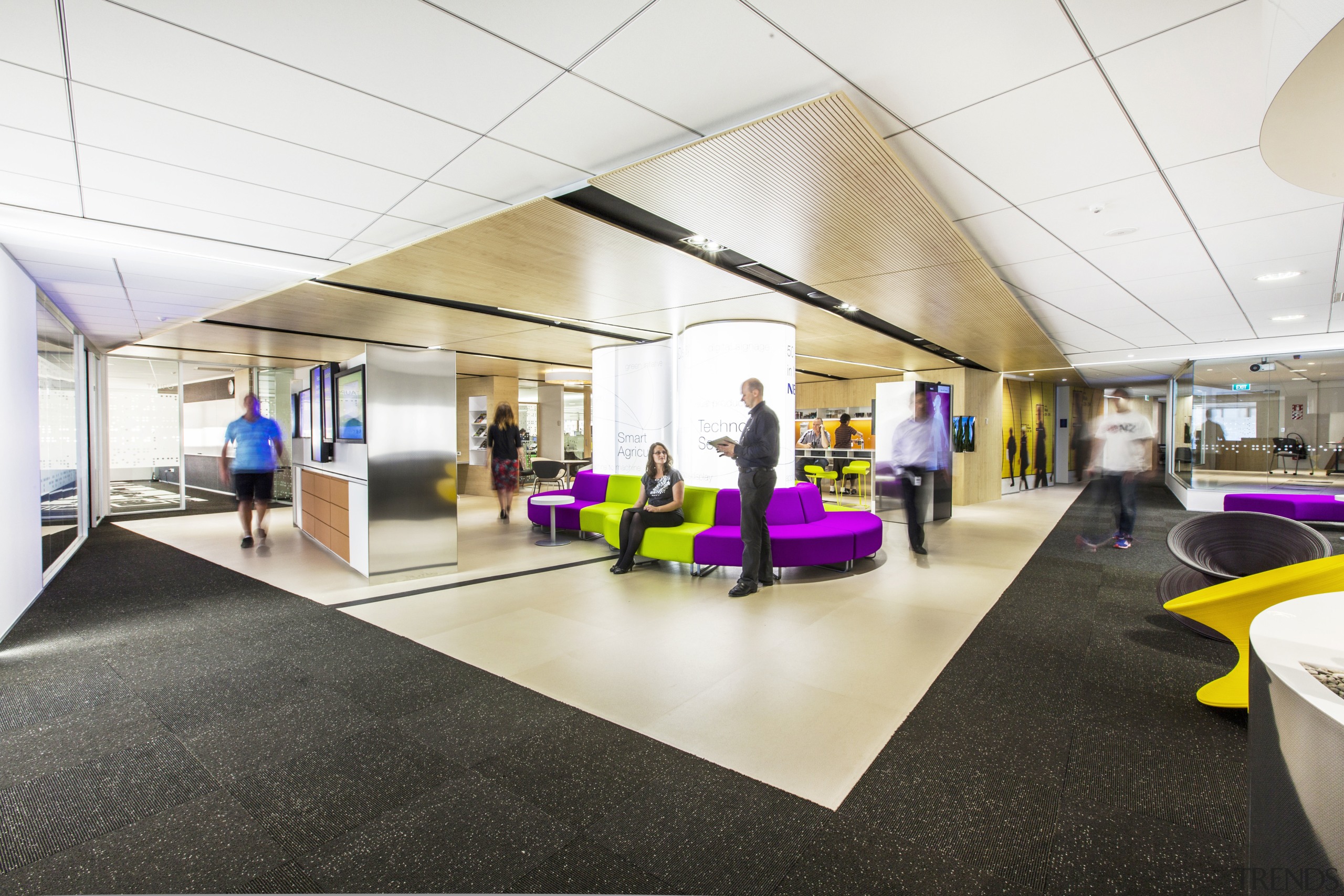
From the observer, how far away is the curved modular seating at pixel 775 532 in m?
5.43

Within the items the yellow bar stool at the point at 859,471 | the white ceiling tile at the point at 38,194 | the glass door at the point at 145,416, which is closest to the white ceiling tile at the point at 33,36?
the white ceiling tile at the point at 38,194

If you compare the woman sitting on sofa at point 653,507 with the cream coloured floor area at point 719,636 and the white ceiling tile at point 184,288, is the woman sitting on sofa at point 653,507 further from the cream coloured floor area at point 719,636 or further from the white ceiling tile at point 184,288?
the white ceiling tile at point 184,288

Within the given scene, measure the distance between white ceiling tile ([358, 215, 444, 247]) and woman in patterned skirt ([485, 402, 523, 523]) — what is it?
15.6 ft

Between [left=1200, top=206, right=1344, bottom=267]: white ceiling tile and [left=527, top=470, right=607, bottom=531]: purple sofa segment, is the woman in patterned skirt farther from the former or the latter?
[left=1200, top=206, right=1344, bottom=267]: white ceiling tile

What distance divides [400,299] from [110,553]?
456 centimetres

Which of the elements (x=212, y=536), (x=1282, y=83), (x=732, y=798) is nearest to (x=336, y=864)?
(x=732, y=798)

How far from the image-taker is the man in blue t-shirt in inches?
273

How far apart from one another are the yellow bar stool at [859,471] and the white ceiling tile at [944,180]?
7.94 metres

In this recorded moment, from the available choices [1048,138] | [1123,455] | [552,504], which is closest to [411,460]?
[552,504]

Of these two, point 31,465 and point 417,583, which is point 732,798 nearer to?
point 417,583

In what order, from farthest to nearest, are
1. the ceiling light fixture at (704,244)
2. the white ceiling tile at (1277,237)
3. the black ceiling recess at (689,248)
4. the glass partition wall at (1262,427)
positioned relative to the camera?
the glass partition wall at (1262,427) → the ceiling light fixture at (704,244) → the white ceiling tile at (1277,237) → the black ceiling recess at (689,248)

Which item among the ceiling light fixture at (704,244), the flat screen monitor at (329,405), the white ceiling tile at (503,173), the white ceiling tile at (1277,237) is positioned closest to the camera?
the white ceiling tile at (503,173)

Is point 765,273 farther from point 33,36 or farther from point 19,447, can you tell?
point 19,447

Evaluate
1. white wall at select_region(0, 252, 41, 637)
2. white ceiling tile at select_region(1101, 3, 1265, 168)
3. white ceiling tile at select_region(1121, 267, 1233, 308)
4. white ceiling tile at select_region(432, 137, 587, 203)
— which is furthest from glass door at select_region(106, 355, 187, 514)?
white ceiling tile at select_region(1121, 267, 1233, 308)
